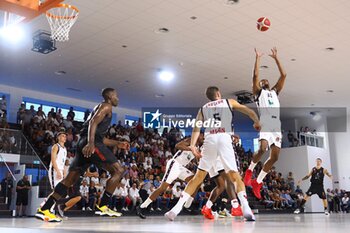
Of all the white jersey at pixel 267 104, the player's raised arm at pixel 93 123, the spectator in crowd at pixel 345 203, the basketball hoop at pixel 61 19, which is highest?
the basketball hoop at pixel 61 19

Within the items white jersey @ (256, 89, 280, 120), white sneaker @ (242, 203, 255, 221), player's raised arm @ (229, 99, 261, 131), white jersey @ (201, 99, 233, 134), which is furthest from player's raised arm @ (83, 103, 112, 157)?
white jersey @ (256, 89, 280, 120)

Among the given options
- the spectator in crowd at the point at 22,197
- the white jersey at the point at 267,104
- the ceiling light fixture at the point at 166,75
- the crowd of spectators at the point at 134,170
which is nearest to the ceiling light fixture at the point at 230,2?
the white jersey at the point at 267,104

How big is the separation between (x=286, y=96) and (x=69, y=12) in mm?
12932

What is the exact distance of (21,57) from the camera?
48.9 feet

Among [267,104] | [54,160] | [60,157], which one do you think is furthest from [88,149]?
[267,104]

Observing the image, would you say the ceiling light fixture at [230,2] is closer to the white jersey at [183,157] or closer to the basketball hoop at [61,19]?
the basketball hoop at [61,19]

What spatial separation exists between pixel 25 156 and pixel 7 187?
138 centimetres

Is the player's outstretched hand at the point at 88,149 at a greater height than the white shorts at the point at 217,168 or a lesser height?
greater

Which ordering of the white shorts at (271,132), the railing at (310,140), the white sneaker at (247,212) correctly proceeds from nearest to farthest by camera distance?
the white sneaker at (247,212) < the white shorts at (271,132) < the railing at (310,140)

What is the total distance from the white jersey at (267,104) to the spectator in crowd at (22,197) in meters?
8.52

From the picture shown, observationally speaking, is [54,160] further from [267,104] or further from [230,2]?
[230,2]

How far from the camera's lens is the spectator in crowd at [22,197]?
1262 centimetres

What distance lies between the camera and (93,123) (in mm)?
6043

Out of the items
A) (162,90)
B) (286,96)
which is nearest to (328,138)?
(286,96)
